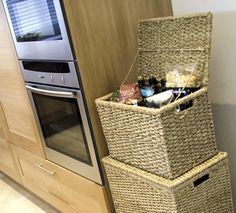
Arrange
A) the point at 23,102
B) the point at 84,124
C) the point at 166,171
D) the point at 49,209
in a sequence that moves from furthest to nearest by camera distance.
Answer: the point at 49,209
the point at 23,102
the point at 84,124
the point at 166,171

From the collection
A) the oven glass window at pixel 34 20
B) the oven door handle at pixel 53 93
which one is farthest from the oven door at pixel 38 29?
the oven door handle at pixel 53 93

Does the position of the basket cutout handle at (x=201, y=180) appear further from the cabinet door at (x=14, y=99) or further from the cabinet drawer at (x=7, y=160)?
the cabinet drawer at (x=7, y=160)

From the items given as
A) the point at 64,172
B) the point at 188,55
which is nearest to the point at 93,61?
the point at 188,55

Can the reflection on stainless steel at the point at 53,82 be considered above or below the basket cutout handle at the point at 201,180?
above

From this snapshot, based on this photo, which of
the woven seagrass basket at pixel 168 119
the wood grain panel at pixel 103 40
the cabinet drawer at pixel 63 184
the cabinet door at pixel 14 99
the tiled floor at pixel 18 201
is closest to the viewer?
the woven seagrass basket at pixel 168 119

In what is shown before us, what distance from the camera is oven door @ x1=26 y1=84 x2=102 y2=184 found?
156cm

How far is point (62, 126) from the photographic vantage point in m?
1.74

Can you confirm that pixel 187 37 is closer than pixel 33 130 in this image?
Yes

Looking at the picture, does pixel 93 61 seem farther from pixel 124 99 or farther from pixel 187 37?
pixel 187 37

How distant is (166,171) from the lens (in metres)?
1.29

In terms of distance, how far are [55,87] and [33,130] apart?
1.53 feet

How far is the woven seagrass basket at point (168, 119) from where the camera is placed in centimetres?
126

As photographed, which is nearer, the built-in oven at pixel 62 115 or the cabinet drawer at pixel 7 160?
the built-in oven at pixel 62 115

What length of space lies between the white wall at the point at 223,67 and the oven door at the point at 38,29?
22.3 inches
